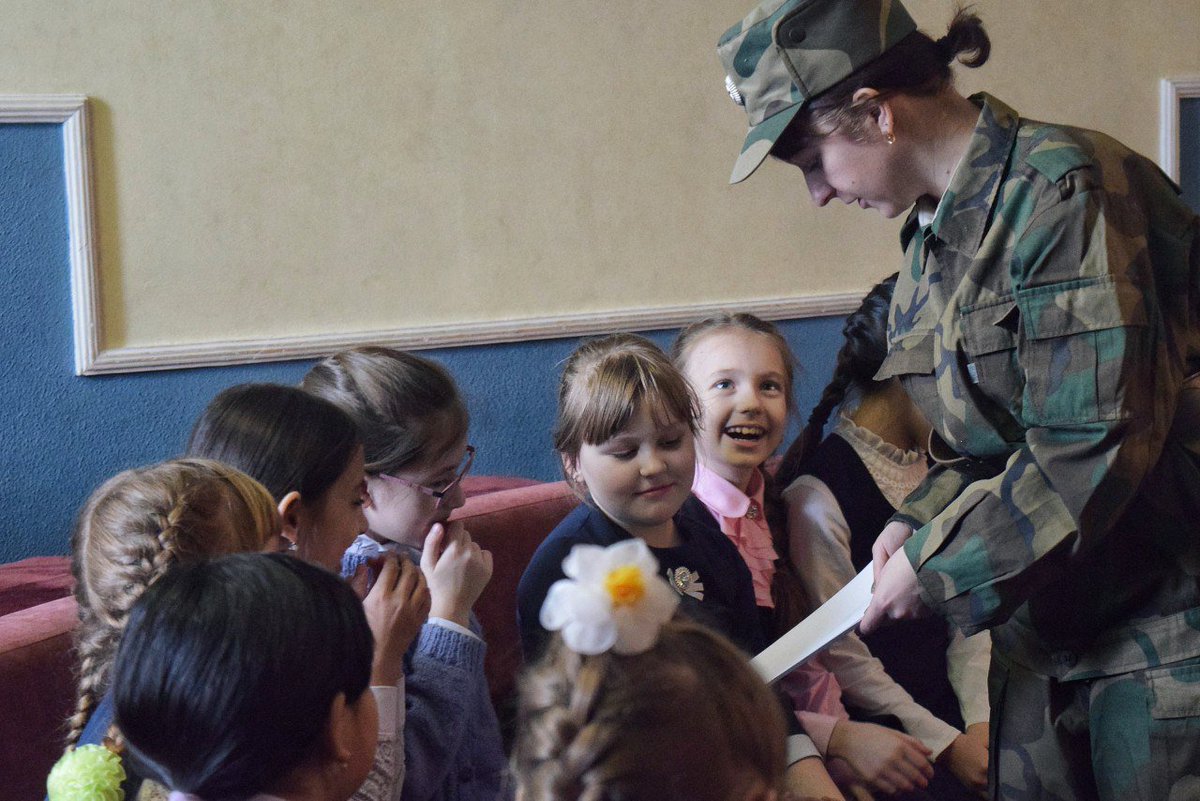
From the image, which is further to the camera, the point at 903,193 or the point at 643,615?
the point at 903,193

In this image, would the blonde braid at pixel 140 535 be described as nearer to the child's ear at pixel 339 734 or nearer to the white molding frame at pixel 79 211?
the child's ear at pixel 339 734

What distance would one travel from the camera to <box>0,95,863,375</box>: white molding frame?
2.32 meters

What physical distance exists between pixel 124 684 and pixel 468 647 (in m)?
0.54

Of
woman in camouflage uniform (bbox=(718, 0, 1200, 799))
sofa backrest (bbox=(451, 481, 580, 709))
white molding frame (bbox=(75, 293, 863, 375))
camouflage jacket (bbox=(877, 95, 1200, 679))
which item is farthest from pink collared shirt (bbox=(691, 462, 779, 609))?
white molding frame (bbox=(75, 293, 863, 375))

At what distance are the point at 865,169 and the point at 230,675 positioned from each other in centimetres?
91

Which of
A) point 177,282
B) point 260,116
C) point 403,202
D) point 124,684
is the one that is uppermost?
point 260,116

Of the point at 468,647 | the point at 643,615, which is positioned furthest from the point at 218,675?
the point at 468,647

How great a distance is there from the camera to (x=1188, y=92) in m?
3.55

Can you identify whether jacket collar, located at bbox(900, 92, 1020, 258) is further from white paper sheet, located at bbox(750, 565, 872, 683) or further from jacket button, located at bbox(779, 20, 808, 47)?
white paper sheet, located at bbox(750, 565, 872, 683)

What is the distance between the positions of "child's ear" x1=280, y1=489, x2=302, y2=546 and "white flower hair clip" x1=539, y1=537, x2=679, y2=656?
0.59 m

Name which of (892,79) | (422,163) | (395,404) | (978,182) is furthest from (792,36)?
(422,163)

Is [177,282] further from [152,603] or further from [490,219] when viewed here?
[152,603]

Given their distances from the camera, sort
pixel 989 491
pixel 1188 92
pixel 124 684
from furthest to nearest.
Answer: pixel 1188 92, pixel 989 491, pixel 124 684

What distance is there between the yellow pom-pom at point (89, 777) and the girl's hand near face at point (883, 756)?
3.58 ft
